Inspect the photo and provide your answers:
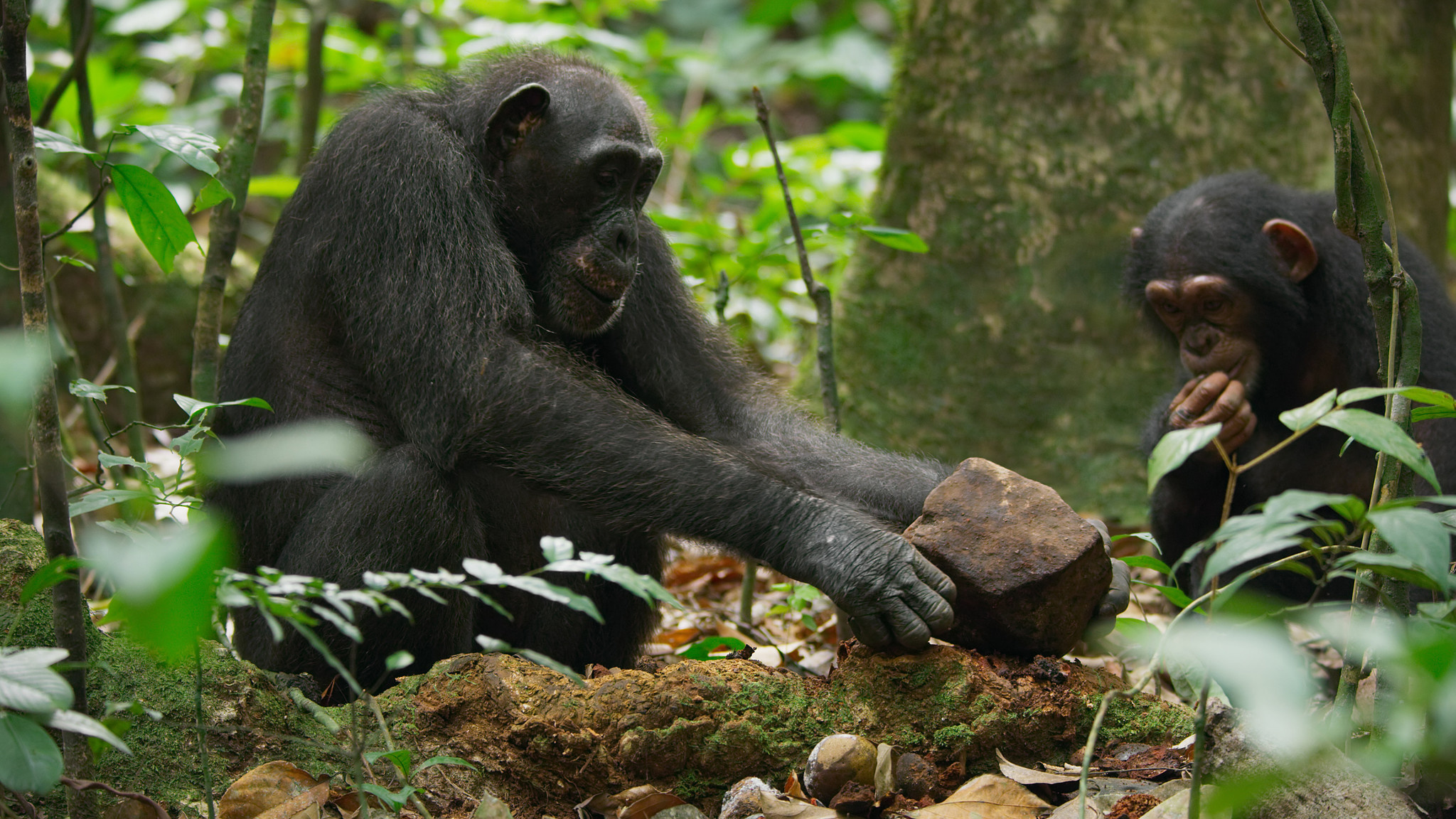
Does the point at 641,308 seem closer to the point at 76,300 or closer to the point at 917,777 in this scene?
the point at 917,777

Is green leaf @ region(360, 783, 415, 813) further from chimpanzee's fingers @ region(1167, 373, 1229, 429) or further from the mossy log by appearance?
chimpanzee's fingers @ region(1167, 373, 1229, 429)

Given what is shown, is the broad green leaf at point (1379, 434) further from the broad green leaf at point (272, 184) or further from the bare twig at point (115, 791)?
the broad green leaf at point (272, 184)

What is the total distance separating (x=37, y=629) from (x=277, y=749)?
2.20 feet

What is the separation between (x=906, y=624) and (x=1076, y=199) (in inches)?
152

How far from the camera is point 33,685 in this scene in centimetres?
208

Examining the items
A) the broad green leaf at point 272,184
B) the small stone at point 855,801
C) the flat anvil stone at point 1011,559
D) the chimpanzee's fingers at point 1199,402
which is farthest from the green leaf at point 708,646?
the broad green leaf at point 272,184

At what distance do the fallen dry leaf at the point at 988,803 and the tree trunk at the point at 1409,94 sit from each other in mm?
4799

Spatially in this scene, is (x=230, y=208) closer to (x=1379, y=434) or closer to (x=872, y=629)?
(x=872, y=629)

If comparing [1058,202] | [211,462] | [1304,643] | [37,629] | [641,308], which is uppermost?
[1058,202]

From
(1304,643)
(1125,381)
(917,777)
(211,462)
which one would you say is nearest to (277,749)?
(211,462)

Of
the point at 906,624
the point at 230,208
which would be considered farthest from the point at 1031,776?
the point at 230,208

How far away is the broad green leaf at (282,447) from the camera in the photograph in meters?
3.12

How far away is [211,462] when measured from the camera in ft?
12.0

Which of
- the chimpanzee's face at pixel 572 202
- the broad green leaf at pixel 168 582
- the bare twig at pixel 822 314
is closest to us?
the broad green leaf at pixel 168 582
